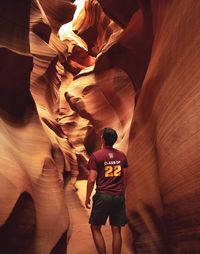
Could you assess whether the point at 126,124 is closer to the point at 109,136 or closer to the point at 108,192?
the point at 109,136

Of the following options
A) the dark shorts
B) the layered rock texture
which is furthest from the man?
the layered rock texture

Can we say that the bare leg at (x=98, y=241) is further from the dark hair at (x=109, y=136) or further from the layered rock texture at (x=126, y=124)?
the dark hair at (x=109, y=136)

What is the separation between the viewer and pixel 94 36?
14844mm

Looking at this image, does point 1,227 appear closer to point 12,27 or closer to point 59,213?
point 59,213

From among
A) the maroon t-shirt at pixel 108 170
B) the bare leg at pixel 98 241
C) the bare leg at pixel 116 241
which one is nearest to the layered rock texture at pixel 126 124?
the maroon t-shirt at pixel 108 170

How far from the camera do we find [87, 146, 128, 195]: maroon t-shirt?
4887mm

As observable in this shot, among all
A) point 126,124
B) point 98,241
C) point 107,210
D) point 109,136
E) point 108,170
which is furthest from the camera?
point 126,124

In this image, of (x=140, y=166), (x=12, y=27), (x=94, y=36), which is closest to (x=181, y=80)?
(x=140, y=166)

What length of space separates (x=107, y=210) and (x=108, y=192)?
0.24 metres

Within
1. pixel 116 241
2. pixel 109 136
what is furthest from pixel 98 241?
pixel 109 136

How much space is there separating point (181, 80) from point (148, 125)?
151 centimetres

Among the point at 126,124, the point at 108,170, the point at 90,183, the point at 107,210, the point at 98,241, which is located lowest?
the point at 126,124

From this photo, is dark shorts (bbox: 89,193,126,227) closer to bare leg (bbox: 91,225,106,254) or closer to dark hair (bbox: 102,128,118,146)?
bare leg (bbox: 91,225,106,254)

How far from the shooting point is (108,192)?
15.9 feet
